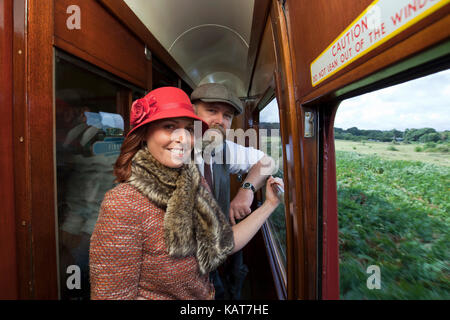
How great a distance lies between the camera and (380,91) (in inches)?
27.1

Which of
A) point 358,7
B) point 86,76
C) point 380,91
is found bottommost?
point 380,91

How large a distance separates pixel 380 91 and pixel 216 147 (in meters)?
1.36

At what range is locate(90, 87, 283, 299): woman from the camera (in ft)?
2.93

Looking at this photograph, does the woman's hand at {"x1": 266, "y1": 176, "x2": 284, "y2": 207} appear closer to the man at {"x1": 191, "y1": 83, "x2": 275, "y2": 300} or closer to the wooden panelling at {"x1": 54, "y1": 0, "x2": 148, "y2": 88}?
the man at {"x1": 191, "y1": 83, "x2": 275, "y2": 300}

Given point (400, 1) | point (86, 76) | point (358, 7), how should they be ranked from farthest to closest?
1. point (86, 76)
2. point (358, 7)
3. point (400, 1)

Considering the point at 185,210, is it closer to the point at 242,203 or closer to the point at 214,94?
the point at 242,203

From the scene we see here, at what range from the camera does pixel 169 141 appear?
3.60 feet

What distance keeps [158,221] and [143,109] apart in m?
0.60

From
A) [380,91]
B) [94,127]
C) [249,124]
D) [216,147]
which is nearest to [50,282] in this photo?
[94,127]

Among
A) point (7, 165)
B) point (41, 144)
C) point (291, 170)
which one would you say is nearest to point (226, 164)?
point (291, 170)

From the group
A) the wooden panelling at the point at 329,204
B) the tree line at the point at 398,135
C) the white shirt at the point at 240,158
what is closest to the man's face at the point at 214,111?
the white shirt at the point at 240,158

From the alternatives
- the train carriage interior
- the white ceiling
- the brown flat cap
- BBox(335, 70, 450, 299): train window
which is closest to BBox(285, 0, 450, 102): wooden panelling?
the train carriage interior

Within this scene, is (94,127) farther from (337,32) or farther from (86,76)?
(337,32)

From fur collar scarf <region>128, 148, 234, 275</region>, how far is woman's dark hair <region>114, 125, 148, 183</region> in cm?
7
